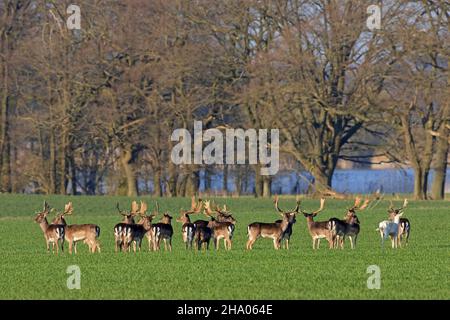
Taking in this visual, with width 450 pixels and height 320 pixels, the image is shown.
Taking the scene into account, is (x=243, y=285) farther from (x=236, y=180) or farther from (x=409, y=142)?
(x=236, y=180)

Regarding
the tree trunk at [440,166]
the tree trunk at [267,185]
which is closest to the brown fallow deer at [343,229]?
the tree trunk at [440,166]

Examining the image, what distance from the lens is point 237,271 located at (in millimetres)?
25828

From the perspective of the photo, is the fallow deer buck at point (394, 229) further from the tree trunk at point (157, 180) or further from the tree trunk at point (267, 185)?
the tree trunk at point (157, 180)

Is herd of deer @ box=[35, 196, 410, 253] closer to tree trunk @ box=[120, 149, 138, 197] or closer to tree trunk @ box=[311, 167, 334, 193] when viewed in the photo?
tree trunk @ box=[311, 167, 334, 193]

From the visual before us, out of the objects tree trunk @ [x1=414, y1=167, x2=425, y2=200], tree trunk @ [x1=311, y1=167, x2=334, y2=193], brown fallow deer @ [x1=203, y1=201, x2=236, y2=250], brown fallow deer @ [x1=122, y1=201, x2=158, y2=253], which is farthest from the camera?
tree trunk @ [x1=311, y1=167, x2=334, y2=193]

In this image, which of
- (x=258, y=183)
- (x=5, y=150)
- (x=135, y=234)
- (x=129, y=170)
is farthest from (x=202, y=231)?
(x=5, y=150)

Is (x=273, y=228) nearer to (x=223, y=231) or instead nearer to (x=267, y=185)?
(x=223, y=231)

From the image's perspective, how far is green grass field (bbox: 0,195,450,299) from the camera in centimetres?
2230

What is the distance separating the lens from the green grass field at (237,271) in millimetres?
22297

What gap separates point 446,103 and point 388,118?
324 centimetres

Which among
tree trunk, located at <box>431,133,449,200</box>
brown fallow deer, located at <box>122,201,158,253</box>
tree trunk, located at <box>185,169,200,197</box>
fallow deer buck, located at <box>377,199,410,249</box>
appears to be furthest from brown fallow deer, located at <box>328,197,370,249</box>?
tree trunk, located at <box>185,169,200,197</box>
